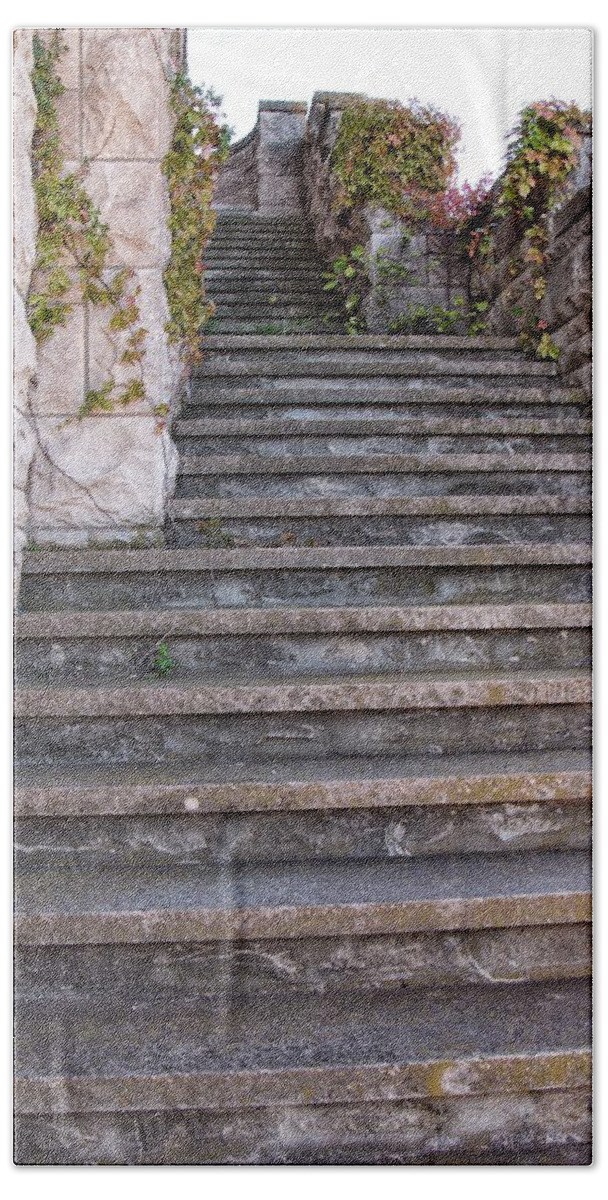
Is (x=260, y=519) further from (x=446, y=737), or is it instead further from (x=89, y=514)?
(x=446, y=737)

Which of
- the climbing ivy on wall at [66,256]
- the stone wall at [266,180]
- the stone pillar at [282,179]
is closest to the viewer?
the climbing ivy on wall at [66,256]

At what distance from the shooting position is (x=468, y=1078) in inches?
68.6

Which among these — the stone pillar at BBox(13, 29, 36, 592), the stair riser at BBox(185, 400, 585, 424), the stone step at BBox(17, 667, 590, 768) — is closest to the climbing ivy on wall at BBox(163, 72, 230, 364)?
the stair riser at BBox(185, 400, 585, 424)

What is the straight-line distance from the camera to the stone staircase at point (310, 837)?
1771 mm

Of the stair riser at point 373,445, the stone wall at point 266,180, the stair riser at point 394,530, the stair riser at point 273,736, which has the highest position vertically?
the stone wall at point 266,180

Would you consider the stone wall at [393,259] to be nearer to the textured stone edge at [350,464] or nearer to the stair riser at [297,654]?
the textured stone edge at [350,464]

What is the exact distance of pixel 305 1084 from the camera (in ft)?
5.65

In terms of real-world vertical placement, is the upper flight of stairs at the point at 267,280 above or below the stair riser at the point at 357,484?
above

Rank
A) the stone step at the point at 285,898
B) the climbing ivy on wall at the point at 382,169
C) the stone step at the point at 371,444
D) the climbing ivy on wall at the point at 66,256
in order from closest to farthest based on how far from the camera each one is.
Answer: the stone step at the point at 285,898 → the climbing ivy on wall at the point at 66,256 → the stone step at the point at 371,444 → the climbing ivy on wall at the point at 382,169

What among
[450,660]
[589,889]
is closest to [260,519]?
[450,660]

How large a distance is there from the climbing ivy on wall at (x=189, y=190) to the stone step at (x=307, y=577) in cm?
96

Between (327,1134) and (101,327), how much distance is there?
2442 millimetres

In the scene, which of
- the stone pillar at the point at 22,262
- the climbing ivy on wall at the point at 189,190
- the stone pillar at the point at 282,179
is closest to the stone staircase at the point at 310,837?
the stone pillar at the point at 22,262

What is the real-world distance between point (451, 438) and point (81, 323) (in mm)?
1539
